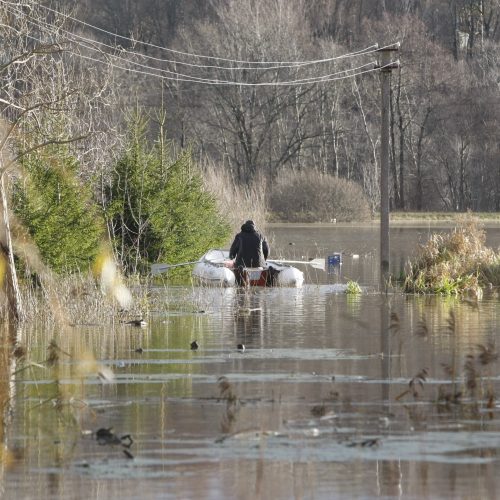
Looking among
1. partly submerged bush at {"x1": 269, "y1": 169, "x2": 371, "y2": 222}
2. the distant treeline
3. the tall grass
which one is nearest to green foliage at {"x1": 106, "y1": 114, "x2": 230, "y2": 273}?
the tall grass

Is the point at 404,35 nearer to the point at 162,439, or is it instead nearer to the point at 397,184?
the point at 397,184

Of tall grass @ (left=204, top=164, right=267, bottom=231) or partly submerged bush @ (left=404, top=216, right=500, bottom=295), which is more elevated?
tall grass @ (left=204, top=164, right=267, bottom=231)

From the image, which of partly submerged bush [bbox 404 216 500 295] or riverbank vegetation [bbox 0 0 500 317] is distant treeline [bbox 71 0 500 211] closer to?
riverbank vegetation [bbox 0 0 500 317]

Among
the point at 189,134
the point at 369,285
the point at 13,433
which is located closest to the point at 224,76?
the point at 189,134

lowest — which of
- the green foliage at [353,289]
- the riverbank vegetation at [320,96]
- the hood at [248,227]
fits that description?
the green foliage at [353,289]

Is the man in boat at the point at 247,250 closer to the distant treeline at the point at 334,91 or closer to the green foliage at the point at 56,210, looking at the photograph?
the green foliage at the point at 56,210

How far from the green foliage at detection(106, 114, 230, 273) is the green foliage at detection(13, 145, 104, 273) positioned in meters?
2.90

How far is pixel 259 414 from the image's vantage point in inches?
525

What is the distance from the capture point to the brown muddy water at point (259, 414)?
10547 mm

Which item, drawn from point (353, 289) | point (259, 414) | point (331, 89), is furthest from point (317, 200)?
point (259, 414)

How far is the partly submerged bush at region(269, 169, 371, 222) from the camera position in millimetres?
73312

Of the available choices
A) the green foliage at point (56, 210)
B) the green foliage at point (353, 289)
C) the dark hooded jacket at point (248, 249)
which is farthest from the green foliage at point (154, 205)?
the green foliage at point (353, 289)

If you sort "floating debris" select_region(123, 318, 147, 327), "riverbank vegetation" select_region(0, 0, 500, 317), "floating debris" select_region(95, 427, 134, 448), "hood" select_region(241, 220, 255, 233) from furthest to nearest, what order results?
1. "riverbank vegetation" select_region(0, 0, 500, 317)
2. "hood" select_region(241, 220, 255, 233)
3. "floating debris" select_region(123, 318, 147, 327)
4. "floating debris" select_region(95, 427, 134, 448)

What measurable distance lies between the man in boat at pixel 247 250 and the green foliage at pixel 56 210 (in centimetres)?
388
